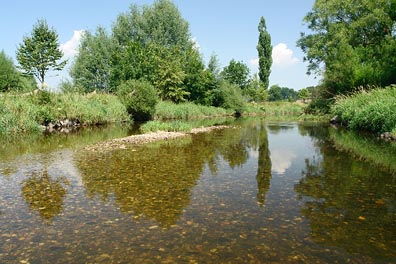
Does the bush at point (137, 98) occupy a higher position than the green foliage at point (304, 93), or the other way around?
the green foliage at point (304, 93)

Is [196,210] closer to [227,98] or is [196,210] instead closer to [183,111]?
[183,111]

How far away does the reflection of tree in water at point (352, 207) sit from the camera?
5.93 meters

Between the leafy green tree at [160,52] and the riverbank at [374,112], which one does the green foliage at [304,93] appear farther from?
the riverbank at [374,112]

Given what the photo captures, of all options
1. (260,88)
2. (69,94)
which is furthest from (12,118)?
(260,88)

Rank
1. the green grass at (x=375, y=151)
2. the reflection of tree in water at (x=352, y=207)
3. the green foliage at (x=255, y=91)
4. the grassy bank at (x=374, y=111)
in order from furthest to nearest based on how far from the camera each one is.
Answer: the green foliage at (x=255, y=91)
the grassy bank at (x=374, y=111)
the green grass at (x=375, y=151)
the reflection of tree in water at (x=352, y=207)

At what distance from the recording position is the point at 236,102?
6600cm

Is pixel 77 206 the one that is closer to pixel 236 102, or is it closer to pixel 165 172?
pixel 165 172

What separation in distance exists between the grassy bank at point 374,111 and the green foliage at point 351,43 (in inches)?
312

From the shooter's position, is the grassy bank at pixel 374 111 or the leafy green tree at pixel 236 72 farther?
the leafy green tree at pixel 236 72

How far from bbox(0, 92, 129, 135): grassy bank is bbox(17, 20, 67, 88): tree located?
25.6m

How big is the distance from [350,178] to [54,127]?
1073 inches

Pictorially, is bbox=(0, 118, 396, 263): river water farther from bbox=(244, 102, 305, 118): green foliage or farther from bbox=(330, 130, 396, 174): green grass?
bbox=(244, 102, 305, 118): green foliage

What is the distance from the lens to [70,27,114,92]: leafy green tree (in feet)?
232

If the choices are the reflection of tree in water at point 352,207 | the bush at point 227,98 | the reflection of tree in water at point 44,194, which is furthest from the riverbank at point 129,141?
the bush at point 227,98
